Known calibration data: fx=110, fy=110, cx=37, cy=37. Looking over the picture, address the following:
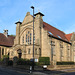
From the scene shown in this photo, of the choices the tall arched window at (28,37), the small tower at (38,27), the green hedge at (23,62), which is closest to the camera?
the green hedge at (23,62)

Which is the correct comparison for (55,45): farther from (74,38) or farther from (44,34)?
(74,38)

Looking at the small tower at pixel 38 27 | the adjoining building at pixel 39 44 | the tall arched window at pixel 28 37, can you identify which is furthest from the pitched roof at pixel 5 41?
the small tower at pixel 38 27

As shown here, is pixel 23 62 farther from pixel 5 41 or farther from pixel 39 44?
pixel 5 41

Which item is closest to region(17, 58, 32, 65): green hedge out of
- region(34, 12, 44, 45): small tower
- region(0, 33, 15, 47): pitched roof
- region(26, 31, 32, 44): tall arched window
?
region(34, 12, 44, 45): small tower

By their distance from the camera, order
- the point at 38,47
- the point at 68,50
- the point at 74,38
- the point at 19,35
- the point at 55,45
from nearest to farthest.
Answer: the point at 38,47, the point at 55,45, the point at 19,35, the point at 68,50, the point at 74,38

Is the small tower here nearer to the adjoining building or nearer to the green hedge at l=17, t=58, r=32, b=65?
the adjoining building

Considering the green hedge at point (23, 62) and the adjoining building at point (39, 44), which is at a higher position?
the adjoining building at point (39, 44)

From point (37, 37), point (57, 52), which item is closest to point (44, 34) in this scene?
point (37, 37)

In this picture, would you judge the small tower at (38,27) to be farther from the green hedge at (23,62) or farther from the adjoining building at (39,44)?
the green hedge at (23,62)

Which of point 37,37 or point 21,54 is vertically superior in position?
point 37,37

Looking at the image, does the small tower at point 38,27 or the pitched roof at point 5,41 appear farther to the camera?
the pitched roof at point 5,41

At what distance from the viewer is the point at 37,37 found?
30.0 meters

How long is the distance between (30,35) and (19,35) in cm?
493

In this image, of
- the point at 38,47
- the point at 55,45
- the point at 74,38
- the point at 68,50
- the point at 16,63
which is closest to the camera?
the point at 16,63
